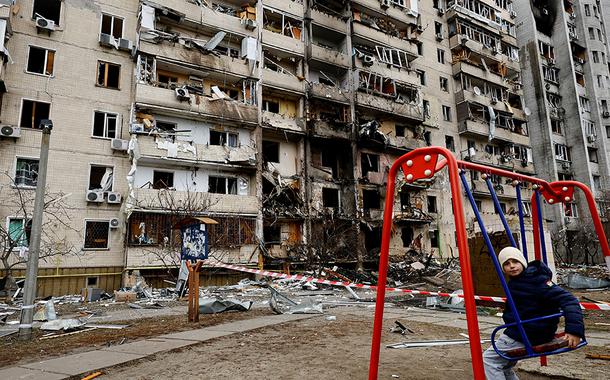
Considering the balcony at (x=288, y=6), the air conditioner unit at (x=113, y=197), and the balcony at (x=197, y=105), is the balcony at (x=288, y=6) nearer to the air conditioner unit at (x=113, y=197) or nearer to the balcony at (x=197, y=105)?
the balcony at (x=197, y=105)

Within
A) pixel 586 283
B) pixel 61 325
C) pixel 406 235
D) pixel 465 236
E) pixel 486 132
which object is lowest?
pixel 586 283

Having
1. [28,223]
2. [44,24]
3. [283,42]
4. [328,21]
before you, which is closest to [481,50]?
[328,21]

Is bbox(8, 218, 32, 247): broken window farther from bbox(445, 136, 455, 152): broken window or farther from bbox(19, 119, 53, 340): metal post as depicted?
bbox(445, 136, 455, 152): broken window

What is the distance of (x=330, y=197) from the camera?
92.3ft

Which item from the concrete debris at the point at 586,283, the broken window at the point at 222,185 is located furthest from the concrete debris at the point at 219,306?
the concrete debris at the point at 586,283

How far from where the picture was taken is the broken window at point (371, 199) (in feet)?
96.5

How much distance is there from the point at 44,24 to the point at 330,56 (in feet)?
56.5

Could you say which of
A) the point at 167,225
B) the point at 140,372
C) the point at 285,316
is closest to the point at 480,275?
the point at 285,316

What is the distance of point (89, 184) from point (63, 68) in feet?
19.7

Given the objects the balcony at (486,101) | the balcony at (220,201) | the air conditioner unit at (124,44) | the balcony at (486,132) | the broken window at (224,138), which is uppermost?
the balcony at (486,101)

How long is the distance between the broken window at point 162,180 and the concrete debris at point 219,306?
12.7m

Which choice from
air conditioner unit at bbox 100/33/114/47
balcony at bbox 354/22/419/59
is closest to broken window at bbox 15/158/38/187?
air conditioner unit at bbox 100/33/114/47

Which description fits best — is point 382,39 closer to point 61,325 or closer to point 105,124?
point 105,124

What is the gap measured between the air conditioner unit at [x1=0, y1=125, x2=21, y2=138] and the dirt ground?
55.6 ft
